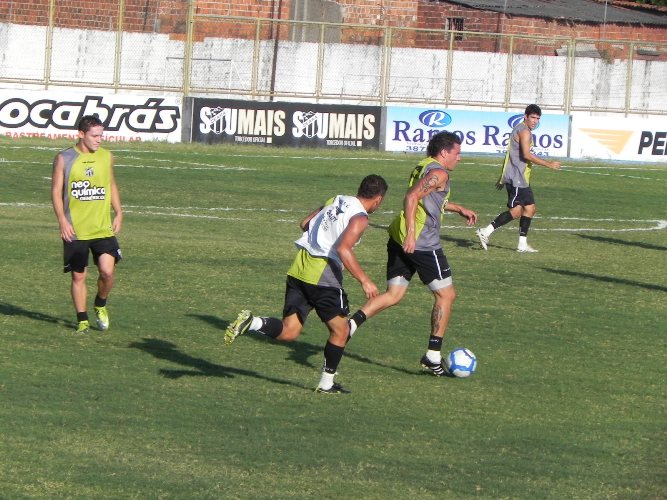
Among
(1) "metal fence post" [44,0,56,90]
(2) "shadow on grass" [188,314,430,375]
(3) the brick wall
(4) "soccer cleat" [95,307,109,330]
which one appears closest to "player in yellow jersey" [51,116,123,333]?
(4) "soccer cleat" [95,307,109,330]

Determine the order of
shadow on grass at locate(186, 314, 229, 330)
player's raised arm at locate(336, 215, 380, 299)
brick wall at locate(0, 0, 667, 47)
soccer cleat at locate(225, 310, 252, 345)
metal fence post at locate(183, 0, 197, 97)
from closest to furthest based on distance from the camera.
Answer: player's raised arm at locate(336, 215, 380, 299), soccer cleat at locate(225, 310, 252, 345), shadow on grass at locate(186, 314, 229, 330), metal fence post at locate(183, 0, 197, 97), brick wall at locate(0, 0, 667, 47)

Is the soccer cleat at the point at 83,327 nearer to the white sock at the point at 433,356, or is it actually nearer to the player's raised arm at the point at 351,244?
the white sock at the point at 433,356

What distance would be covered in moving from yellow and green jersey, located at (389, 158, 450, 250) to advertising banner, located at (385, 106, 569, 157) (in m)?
25.7

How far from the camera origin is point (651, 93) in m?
45.6

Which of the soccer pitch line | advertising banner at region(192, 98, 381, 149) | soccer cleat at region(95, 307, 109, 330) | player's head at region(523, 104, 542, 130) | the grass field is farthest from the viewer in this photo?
advertising banner at region(192, 98, 381, 149)

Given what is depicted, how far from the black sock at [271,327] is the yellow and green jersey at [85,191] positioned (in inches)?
101

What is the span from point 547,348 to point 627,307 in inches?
116

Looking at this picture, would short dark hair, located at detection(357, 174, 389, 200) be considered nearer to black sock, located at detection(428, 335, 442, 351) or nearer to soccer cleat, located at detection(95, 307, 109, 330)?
black sock, located at detection(428, 335, 442, 351)

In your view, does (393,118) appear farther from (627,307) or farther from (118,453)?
(118,453)

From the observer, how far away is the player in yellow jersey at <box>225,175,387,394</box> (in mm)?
10047

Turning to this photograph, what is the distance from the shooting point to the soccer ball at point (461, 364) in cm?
1123

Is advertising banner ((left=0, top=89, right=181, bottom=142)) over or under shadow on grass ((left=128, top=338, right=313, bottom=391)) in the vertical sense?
over

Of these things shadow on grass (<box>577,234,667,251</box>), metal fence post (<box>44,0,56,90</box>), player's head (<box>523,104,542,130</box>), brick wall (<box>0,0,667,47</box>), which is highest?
brick wall (<box>0,0,667,47</box>)

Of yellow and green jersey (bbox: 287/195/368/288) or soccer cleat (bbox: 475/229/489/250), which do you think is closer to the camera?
yellow and green jersey (bbox: 287/195/368/288)
